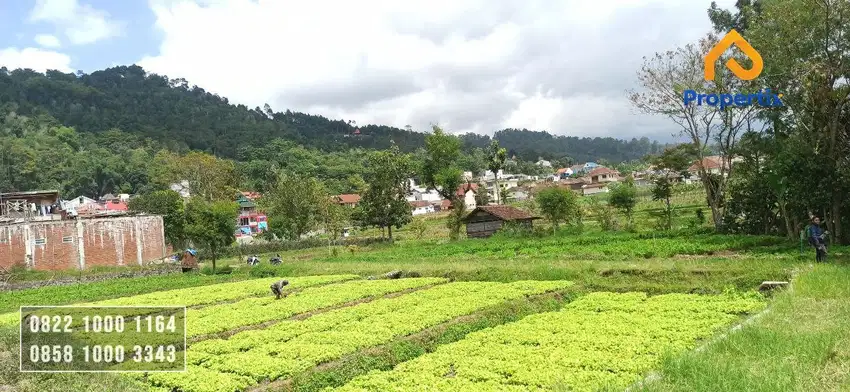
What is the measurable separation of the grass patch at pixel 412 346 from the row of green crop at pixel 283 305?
5.96m

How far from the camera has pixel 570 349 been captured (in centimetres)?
1133

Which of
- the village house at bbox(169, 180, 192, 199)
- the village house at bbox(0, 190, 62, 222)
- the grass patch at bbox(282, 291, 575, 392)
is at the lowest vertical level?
the grass patch at bbox(282, 291, 575, 392)

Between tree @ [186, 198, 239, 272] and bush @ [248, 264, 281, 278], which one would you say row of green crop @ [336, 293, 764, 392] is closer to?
bush @ [248, 264, 281, 278]

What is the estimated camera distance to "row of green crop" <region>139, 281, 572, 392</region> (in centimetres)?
1134

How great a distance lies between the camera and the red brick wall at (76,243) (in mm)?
46312

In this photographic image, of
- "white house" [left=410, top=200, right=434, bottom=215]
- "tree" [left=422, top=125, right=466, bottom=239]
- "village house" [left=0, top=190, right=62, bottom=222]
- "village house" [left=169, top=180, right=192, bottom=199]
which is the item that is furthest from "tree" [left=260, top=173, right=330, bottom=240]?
"white house" [left=410, top=200, right=434, bottom=215]

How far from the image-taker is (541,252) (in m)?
34.2

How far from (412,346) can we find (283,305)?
27.3 ft

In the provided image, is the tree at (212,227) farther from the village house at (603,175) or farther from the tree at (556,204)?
the village house at (603,175)

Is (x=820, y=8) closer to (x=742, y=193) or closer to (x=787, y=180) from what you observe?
(x=787, y=180)

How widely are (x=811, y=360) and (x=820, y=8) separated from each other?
24369 millimetres

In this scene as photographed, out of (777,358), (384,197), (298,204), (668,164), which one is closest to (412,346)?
(777,358)

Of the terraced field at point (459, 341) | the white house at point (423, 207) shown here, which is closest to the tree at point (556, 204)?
the terraced field at point (459, 341)

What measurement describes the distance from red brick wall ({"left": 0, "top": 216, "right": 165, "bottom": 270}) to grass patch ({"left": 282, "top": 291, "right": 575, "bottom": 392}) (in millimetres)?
44174
